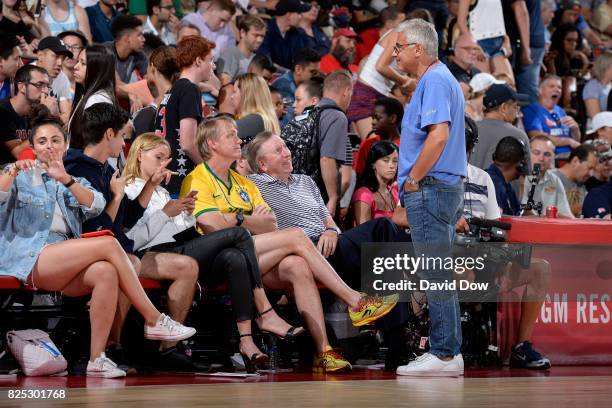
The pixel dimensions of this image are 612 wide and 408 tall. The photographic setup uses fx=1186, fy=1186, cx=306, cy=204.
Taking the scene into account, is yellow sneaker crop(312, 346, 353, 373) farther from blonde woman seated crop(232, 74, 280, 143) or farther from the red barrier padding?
blonde woman seated crop(232, 74, 280, 143)

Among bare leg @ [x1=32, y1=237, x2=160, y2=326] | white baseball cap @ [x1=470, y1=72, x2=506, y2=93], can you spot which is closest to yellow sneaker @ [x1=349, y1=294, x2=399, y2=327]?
bare leg @ [x1=32, y1=237, x2=160, y2=326]

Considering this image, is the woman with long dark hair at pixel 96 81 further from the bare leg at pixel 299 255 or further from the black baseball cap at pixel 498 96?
the black baseball cap at pixel 498 96

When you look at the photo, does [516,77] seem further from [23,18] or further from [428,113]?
[428,113]

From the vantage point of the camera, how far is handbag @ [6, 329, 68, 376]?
6.64m

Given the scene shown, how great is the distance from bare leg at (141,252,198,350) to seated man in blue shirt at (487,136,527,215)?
2.81 m

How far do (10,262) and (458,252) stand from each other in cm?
281

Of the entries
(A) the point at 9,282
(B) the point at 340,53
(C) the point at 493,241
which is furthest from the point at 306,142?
(B) the point at 340,53

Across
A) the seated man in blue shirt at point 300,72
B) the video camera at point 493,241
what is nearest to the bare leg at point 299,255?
the video camera at point 493,241

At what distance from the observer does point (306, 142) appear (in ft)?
29.5

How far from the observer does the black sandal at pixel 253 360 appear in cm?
705

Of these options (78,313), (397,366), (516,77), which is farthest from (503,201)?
(516,77)

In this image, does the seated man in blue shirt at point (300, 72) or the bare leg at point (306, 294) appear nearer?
the bare leg at point (306, 294)

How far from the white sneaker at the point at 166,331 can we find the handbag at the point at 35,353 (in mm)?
514
